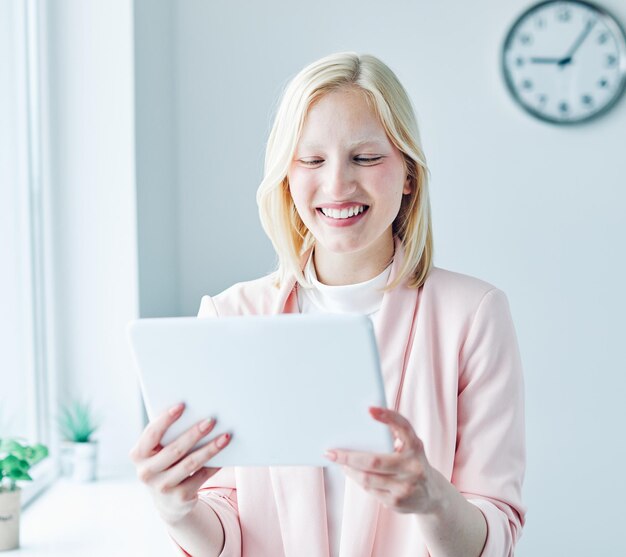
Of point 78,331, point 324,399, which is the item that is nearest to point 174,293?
point 78,331

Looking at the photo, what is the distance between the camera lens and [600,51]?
2.98 metres

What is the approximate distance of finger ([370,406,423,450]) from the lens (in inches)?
38.7

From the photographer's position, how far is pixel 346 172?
1229 mm

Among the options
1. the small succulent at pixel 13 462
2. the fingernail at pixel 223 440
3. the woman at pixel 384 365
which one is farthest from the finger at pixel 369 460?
the small succulent at pixel 13 462

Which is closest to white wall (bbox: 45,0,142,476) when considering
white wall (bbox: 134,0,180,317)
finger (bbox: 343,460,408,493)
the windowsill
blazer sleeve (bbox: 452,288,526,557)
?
white wall (bbox: 134,0,180,317)

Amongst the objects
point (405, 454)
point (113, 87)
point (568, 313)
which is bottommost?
→ point (568, 313)

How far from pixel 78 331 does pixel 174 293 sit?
53 cm

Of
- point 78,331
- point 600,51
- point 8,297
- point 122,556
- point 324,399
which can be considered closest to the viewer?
point 324,399

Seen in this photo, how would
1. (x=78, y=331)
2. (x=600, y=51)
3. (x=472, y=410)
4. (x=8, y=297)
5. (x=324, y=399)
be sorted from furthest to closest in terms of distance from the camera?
1. (x=600, y=51)
2. (x=78, y=331)
3. (x=8, y=297)
4. (x=472, y=410)
5. (x=324, y=399)

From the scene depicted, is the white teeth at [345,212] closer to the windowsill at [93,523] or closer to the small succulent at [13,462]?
the windowsill at [93,523]

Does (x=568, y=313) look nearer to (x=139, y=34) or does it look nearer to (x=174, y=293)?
(x=174, y=293)

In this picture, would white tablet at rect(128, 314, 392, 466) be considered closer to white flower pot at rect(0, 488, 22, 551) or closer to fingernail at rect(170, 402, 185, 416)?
fingernail at rect(170, 402, 185, 416)

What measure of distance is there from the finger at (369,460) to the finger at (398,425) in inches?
0.7

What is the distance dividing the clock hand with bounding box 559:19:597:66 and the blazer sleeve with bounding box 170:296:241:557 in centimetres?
205
